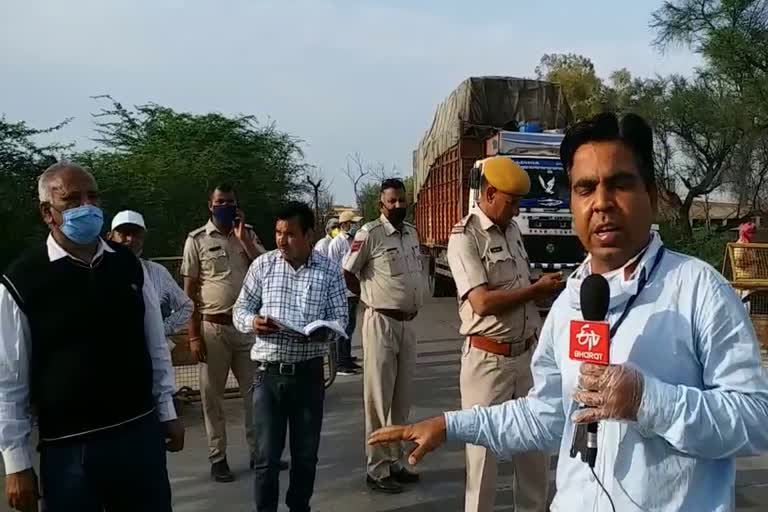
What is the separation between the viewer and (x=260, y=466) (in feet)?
13.4

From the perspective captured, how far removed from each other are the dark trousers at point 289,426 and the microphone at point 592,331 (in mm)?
2676

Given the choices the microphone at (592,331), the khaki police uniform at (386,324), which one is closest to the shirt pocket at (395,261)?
the khaki police uniform at (386,324)

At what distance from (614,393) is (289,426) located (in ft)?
10.1

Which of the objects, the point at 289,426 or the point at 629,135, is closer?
the point at 629,135

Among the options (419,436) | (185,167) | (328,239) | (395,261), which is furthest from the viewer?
(185,167)

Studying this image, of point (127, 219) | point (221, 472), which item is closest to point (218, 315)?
point (127, 219)

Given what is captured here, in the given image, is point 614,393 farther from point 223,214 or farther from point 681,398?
point 223,214

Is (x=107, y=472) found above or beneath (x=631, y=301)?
beneath

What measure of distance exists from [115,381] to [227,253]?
2810mm

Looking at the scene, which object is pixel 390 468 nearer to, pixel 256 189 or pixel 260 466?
pixel 260 466

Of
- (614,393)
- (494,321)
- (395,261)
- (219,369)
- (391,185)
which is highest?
(391,185)

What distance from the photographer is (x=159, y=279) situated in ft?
17.3

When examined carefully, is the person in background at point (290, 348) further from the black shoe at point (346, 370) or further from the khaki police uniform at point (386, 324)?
the black shoe at point (346, 370)

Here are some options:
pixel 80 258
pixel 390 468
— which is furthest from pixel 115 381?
pixel 390 468
